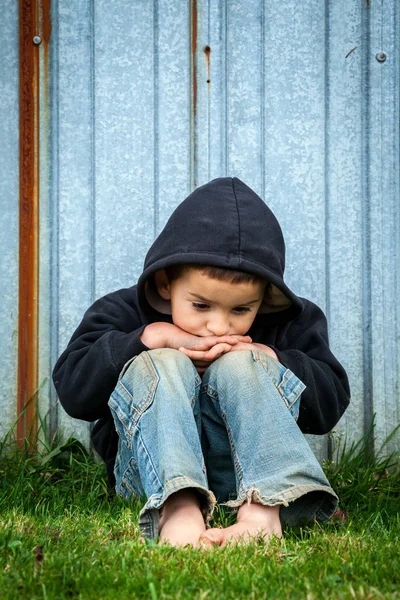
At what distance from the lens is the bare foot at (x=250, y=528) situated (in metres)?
2.09

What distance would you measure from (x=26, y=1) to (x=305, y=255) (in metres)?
1.68

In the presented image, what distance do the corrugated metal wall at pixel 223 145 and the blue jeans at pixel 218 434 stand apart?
1176mm

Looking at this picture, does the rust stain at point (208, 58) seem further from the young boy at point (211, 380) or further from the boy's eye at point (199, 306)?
the boy's eye at point (199, 306)

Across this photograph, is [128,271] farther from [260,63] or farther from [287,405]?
[287,405]

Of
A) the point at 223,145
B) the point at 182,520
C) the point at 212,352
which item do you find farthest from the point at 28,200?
the point at 182,520

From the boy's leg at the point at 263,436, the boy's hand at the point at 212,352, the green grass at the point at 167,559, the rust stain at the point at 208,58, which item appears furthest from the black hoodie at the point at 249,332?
the rust stain at the point at 208,58

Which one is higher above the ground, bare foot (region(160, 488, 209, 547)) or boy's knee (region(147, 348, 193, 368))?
boy's knee (region(147, 348, 193, 368))

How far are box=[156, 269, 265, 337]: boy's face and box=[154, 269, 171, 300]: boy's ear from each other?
3.3 inches

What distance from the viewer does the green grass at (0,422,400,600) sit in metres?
1.66

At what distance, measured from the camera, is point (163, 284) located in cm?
288

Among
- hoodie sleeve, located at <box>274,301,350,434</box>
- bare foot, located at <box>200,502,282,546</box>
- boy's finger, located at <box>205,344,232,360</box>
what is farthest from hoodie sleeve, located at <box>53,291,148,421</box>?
bare foot, located at <box>200,502,282,546</box>

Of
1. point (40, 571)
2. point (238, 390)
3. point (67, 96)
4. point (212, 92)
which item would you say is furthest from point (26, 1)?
point (40, 571)

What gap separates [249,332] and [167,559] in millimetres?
1259

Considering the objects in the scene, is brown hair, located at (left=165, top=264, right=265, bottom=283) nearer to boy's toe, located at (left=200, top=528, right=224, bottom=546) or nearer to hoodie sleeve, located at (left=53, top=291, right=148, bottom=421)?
hoodie sleeve, located at (left=53, top=291, right=148, bottom=421)
